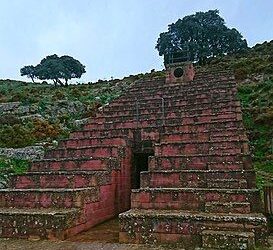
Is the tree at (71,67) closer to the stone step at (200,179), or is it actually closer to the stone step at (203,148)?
the stone step at (203,148)

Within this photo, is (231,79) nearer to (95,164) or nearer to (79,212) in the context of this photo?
(95,164)

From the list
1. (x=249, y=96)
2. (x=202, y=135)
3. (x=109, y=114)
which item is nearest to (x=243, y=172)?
(x=202, y=135)

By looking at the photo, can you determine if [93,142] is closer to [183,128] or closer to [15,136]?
[183,128]

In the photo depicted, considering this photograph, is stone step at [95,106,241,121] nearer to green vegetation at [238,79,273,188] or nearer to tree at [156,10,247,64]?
green vegetation at [238,79,273,188]

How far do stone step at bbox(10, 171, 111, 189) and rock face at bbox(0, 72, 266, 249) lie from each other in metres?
0.02

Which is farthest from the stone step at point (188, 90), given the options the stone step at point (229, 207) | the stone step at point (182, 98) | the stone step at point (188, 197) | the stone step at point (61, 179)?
the stone step at point (229, 207)

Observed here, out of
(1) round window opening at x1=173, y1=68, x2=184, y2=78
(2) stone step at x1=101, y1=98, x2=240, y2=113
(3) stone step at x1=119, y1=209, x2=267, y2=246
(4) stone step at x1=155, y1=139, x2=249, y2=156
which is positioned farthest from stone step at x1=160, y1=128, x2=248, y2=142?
(1) round window opening at x1=173, y1=68, x2=184, y2=78

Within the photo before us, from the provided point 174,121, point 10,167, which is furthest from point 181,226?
point 10,167

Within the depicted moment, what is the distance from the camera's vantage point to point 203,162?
26.3 feet

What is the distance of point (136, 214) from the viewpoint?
596 cm

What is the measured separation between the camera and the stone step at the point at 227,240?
4973mm

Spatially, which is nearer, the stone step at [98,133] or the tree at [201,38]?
the stone step at [98,133]

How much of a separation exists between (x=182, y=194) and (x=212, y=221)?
1.03m

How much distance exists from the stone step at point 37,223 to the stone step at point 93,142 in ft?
12.3
